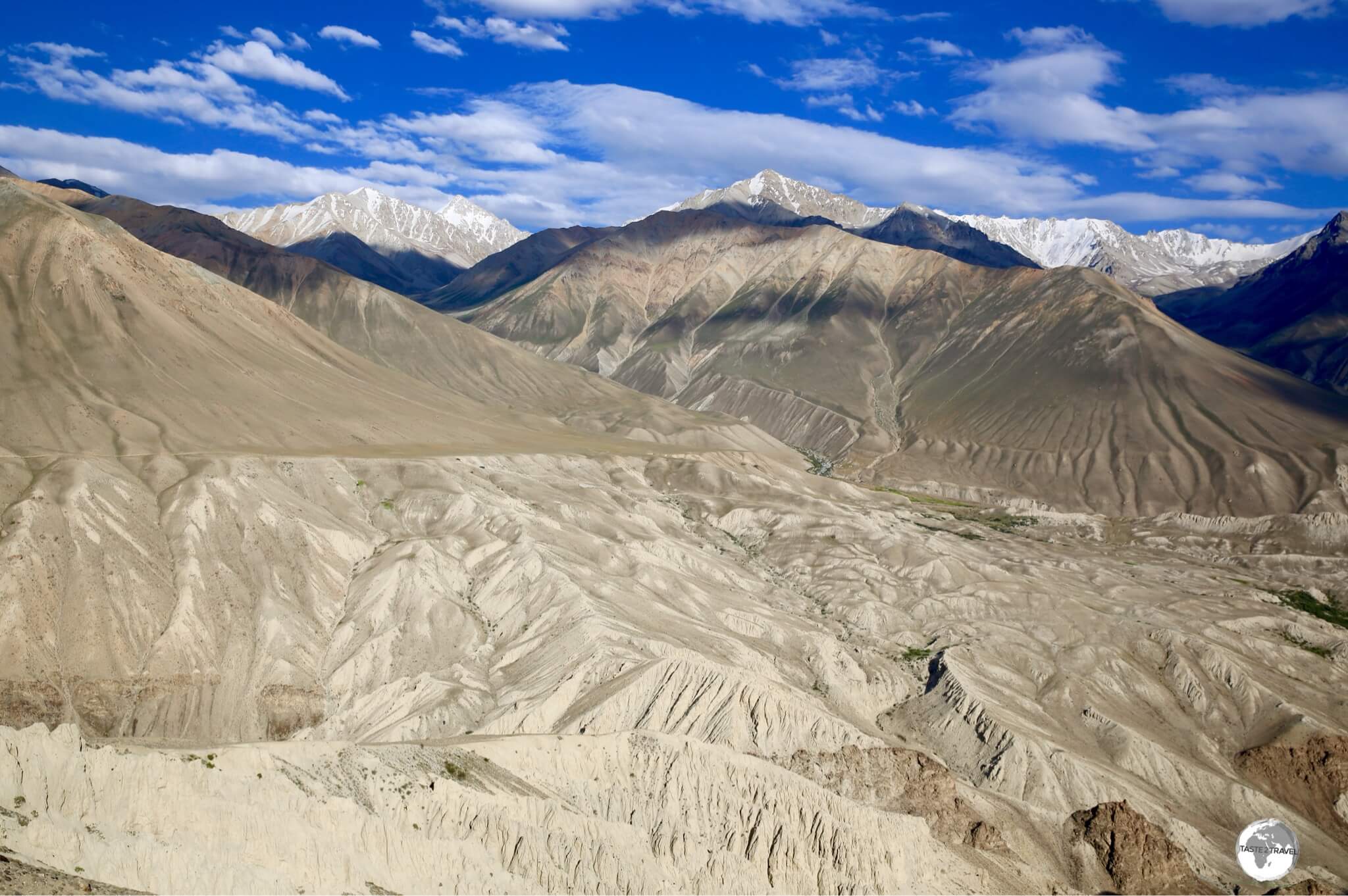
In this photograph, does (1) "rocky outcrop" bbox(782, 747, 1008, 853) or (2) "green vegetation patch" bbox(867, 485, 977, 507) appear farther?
(2) "green vegetation patch" bbox(867, 485, 977, 507)

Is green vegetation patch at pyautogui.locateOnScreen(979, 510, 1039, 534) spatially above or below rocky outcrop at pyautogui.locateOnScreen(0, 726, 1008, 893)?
above

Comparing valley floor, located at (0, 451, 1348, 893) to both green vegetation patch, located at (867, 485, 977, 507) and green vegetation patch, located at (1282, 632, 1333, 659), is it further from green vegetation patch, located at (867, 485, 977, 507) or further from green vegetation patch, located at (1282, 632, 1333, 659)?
green vegetation patch, located at (867, 485, 977, 507)

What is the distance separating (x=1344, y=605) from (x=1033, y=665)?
48056 millimetres

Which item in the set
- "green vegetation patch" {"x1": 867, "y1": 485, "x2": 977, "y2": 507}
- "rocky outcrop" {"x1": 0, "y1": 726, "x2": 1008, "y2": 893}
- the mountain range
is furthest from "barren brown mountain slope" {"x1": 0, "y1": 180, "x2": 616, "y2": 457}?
"rocky outcrop" {"x1": 0, "y1": 726, "x2": 1008, "y2": 893}

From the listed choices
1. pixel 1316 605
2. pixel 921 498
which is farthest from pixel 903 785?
pixel 921 498

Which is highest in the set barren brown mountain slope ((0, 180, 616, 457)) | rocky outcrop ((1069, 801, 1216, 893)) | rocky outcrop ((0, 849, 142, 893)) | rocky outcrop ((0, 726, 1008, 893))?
barren brown mountain slope ((0, 180, 616, 457))

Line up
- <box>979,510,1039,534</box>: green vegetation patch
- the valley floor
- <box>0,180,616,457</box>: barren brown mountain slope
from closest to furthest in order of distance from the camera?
the valley floor → <box>0,180,616,457</box>: barren brown mountain slope → <box>979,510,1039,534</box>: green vegetation patch

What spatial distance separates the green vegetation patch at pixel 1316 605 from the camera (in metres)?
96.0

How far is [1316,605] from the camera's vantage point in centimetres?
9962

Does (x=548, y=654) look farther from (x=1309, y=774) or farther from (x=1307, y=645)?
(x=1307, y=645)

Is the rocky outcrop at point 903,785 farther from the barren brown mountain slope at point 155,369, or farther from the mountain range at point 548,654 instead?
the barren brown mountain slope at point 155,369

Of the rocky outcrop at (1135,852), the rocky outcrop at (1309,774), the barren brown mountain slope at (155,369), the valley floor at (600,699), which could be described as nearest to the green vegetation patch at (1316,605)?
the valley floor at (600,699)

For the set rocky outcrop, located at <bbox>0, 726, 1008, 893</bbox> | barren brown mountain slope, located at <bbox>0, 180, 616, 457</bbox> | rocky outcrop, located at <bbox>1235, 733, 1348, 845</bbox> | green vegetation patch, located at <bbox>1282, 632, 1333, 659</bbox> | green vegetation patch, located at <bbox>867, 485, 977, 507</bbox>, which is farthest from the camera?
green vegetation patch, located at <bbox>867, 485, 977, 507</bbox>

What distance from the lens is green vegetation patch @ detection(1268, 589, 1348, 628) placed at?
96.0m
